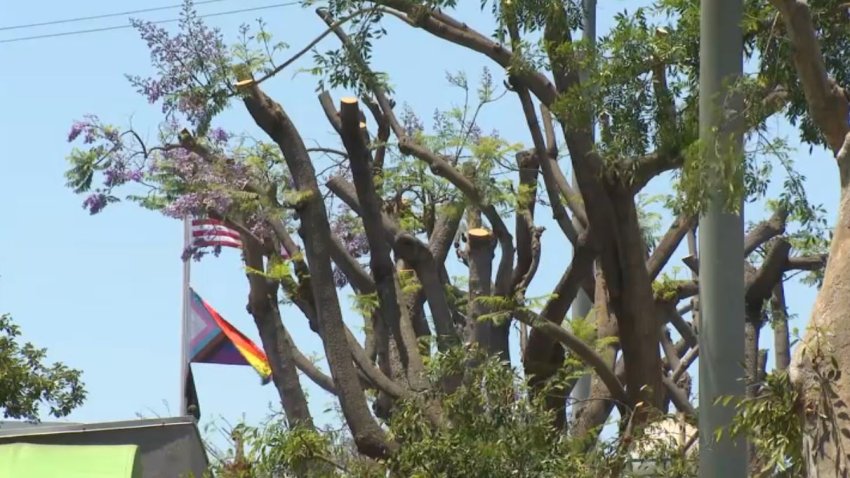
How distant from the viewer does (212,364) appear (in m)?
27.3

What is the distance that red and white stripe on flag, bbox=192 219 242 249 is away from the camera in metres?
22.3

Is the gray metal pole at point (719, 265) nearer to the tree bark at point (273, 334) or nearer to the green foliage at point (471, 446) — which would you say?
the green foliage at point (471, 446)

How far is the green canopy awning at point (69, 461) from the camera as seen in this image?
40.4 feet

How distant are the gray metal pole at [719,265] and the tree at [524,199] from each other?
14 cm

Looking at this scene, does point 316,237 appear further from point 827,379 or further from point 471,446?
point 827,379

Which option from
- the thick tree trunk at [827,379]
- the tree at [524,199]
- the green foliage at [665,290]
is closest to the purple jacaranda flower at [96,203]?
the tree at [524,199]

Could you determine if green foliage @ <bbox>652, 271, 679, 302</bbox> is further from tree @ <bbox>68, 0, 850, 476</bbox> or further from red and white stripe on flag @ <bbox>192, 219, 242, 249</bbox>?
red and white stripe on flag @ <bbox>192, 219, 242, 249</bbox>

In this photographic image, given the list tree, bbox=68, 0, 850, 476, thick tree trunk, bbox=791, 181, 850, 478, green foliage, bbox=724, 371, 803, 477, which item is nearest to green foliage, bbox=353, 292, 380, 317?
tree, bbox=68, 0, 850, 476

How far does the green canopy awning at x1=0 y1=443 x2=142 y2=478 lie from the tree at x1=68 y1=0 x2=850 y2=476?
6.35 feet

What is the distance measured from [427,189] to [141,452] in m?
7.31

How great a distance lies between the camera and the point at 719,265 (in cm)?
1038

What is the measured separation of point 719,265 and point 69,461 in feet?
16.5

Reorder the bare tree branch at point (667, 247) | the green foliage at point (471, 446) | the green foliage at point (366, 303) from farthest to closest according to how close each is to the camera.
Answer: the green foliage at point (366, 303), the bare tree branch at point (667, 247), the green foliage at point (471, 446)

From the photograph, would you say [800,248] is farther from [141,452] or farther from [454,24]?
[141,452]
